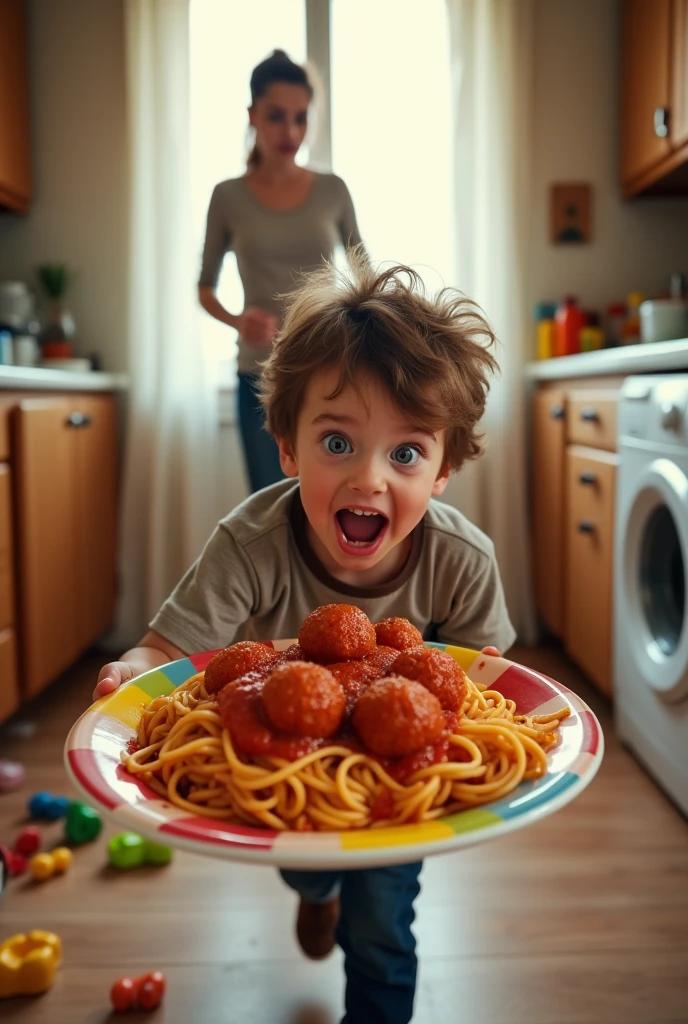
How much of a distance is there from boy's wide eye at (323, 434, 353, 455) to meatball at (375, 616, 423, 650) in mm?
204

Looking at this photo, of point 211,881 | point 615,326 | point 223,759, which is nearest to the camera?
point 223,759

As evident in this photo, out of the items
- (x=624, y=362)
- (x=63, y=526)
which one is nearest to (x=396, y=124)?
(x=624, y=362)

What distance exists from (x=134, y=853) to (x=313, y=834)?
1178mm

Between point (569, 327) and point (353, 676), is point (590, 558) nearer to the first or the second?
point (569, 327)

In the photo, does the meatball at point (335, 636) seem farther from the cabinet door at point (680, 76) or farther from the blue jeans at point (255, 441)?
the cabinet door at point (680, 76)

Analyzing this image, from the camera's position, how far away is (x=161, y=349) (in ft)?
10.3

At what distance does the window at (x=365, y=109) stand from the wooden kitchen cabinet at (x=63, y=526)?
0.65 metres

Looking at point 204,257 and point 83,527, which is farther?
point 83,527

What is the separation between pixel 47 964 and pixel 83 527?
64.9 inches

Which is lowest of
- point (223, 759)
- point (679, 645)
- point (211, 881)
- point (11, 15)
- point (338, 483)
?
point (211, 881)

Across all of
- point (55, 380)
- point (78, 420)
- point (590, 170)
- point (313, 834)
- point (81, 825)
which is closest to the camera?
point (313, 834)

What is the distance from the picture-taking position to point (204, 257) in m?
2.44

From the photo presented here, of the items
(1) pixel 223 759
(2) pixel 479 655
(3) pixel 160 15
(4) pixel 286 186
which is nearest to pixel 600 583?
(4) pixel 286 186

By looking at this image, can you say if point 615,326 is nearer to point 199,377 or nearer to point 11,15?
point 199,377
